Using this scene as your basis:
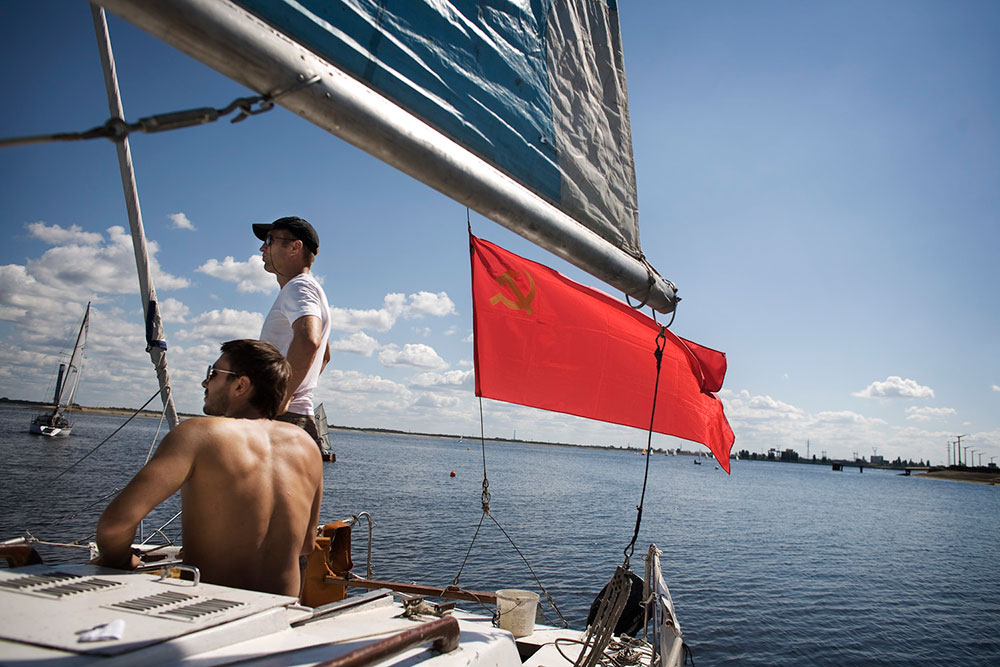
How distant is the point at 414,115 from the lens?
2084 mm

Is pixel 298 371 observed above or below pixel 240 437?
above

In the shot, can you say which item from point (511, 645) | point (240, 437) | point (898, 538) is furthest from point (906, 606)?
point (240, 437)

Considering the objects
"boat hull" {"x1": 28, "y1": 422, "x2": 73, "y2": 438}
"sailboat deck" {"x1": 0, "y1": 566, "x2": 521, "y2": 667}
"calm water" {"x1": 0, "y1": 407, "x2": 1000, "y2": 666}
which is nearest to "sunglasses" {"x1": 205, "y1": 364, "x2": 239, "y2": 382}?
"sailboat deck" {"x1": 0, "y1": 566, "x2": 521, "y2": 667}

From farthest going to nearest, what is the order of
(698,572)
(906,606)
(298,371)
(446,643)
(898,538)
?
1. (898,538)
2. (698,572)
3. (906,606)
4. (298,371)
5. (446,643)

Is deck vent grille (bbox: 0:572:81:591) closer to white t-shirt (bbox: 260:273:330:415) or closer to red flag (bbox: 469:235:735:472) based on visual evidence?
white t-shirt (bbox: 260:273:330:415)

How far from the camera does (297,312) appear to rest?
Answer: 3.22 m

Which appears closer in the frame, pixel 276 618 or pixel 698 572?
pixel 276 618

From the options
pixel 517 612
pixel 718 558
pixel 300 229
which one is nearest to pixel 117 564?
pixel 300 229

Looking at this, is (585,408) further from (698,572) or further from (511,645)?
(698,572)

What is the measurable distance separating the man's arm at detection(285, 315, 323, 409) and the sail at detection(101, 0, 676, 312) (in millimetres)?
1413

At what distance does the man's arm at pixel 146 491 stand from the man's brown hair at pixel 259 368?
46 cm

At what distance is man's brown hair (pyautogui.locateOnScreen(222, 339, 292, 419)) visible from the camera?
8.23 ft

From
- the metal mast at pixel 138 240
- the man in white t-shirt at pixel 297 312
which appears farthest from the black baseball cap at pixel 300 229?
the metal mast at pixel 138 240

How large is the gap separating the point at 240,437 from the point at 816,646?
1573 cm
